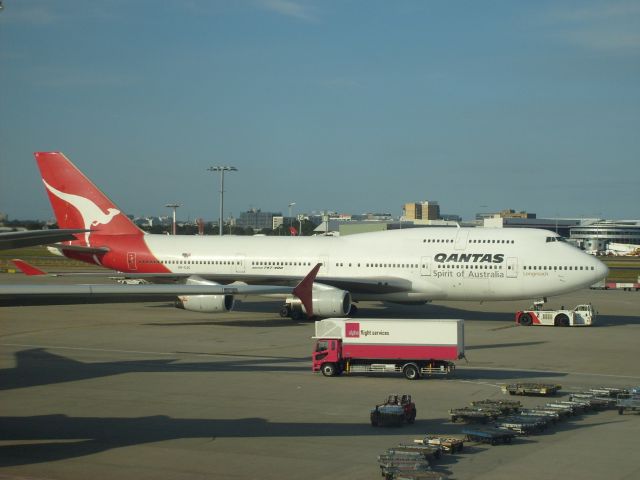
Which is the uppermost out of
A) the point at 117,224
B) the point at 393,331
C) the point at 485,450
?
the point at 117,224

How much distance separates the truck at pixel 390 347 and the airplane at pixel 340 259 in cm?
1275

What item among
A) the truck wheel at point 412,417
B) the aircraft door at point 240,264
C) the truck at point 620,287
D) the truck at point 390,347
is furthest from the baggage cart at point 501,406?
the truck at point 620,287

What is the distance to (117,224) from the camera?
158 ft

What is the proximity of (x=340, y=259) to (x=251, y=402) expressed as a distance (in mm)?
22687

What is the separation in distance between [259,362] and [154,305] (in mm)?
22210

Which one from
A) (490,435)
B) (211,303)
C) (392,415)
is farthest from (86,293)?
(211,303)

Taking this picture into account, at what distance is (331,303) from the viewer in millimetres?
38812

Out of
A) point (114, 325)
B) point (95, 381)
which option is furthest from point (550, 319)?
point (95, 381)

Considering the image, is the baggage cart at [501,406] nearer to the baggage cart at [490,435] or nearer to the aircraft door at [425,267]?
the baggage cart at [490,435]

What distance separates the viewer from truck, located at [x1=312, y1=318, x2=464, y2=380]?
2522cm

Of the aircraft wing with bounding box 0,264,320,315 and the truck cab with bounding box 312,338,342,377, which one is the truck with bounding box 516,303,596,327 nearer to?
the truck cab with bounding box 312,338,342,377

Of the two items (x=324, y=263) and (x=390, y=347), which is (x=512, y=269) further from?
(x=390, y=347)

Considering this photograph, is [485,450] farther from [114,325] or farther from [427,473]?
[114,325]

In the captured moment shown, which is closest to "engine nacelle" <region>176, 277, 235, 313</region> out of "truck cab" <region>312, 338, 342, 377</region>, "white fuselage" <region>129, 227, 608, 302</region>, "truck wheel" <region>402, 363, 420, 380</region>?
"white fuselage" <region>129, 227, 608, 302</region>
